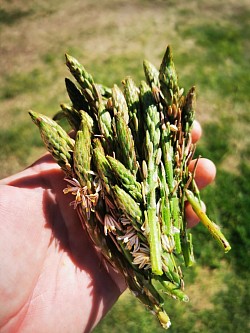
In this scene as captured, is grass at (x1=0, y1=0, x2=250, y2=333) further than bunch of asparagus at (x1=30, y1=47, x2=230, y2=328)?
Yes

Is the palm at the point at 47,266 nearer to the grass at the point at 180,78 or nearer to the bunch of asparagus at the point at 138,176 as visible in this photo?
the bunch of asparagus at the point at 138,176

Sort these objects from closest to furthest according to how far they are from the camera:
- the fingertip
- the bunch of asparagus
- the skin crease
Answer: the bunch of asparagus, the skin crease, the fingertip

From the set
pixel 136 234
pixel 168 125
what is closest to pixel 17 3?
pixel 168 125

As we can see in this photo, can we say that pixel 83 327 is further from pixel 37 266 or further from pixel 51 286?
pixel 37 266

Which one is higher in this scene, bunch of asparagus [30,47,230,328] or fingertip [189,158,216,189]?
bunch of asparagus [30,47,230,328]

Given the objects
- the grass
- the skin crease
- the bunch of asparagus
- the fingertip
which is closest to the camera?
the bunch of asparagus

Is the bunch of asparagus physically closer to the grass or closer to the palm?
the palm

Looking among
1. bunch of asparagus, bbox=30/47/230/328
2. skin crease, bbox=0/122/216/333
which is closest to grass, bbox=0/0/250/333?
skin crease, bbox=0/122/216/333

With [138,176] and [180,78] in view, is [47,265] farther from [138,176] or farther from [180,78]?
[180,78]
